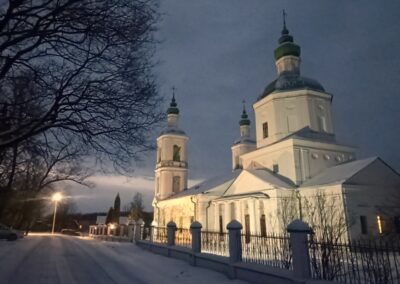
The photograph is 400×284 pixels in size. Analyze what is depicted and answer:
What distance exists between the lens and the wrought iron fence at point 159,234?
16.0 metres

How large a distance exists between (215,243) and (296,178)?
13.0 meters

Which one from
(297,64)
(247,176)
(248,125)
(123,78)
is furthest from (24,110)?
(248,125)

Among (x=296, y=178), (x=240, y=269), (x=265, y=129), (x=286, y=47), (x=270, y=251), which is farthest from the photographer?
(x=286, y=47)

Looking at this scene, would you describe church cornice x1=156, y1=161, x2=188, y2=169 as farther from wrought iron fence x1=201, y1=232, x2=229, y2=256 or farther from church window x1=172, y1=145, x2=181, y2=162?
wrought iron fence x1=201, y1=232, x2=229, y2=256

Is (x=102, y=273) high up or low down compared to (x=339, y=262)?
down

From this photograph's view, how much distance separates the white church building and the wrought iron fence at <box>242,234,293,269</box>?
7326 mm

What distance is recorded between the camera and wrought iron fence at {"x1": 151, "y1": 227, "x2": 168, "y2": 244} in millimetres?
15984

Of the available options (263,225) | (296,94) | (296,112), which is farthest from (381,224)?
(296,94)

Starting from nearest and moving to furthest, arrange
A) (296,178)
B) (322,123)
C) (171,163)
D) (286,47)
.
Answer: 1. (296,178)
2. (322,123)
3. (286,47)
4. (171,163)

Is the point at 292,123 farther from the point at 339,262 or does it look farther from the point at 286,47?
the point at 339,262

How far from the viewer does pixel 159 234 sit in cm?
1669

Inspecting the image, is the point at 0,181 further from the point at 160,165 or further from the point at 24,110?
the point at 160,165

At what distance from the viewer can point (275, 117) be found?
2502cm

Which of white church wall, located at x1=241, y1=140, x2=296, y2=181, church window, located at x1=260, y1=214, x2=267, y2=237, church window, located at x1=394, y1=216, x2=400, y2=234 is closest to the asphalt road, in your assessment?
church window, located at x1=260, y1=214, x2=267, y2=237
